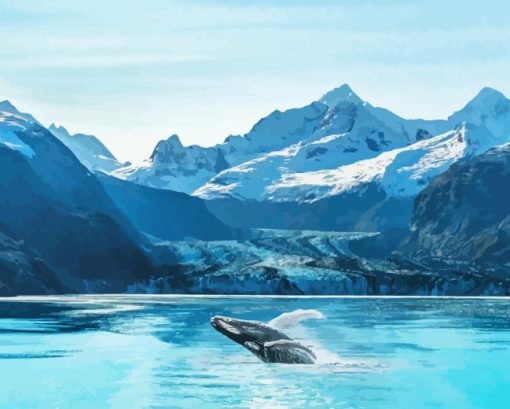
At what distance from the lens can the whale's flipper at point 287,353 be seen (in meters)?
69.4

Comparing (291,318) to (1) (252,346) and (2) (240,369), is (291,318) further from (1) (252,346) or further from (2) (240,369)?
(2) (240,369)

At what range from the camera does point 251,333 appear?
7238cm

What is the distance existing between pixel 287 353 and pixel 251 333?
Answer: 12.5 feet

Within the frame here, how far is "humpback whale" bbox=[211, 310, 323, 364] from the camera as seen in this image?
6956cm

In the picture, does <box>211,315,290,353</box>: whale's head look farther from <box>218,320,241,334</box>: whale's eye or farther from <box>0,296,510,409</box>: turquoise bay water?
<box>0,296,510,409</box>: turquoise bay water

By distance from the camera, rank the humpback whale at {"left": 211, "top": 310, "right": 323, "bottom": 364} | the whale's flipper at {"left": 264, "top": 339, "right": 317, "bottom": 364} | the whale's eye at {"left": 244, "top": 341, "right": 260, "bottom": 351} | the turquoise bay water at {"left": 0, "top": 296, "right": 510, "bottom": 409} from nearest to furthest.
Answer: the turquoise bay water at {"left": 0, "top": 296, "right": 510, "bottom": 409} < the whale's flipper at {"left": 264, "top": 339, "right": 317, "bottom": 364} < the humpback whale at {"left": 211, "top": 310, "right": 323, "bottom": 364} < the whale's eye at {"left": 244, "top": 341, "right": 260, "bottom": 351}

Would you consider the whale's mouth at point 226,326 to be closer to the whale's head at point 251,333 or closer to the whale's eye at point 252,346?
the whale's head at point 251,333

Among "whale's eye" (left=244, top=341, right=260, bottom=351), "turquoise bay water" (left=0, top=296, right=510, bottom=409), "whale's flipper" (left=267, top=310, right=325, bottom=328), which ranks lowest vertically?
"turquoise bay water" (left=0, top=296, right=510, bottom=409)

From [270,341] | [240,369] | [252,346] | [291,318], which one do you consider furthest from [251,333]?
[240,369]

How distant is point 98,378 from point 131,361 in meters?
9.63

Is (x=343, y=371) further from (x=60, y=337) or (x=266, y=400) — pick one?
(x=60, y=337)

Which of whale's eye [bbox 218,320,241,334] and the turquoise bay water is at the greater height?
whale's eye [bbox 218,320,241,334]

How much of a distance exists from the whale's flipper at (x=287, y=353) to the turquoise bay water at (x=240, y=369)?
100 centimetres

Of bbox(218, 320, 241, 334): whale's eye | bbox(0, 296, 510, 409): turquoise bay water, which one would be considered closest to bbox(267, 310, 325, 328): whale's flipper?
bbox(218, 320, 241, 334): whale's eye
